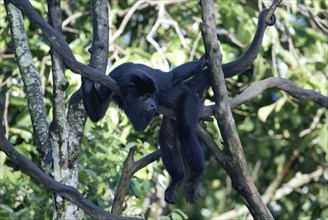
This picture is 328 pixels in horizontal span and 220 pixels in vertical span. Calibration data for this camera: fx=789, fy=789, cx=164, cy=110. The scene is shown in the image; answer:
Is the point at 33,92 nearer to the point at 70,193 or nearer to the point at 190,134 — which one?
the point at 70,193

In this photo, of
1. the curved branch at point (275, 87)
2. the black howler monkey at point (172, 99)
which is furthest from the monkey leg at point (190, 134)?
the curved branch at point (275, 87)

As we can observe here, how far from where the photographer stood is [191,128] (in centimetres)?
546

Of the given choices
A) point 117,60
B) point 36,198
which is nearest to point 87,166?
point 36,198

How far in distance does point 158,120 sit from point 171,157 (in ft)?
5.82

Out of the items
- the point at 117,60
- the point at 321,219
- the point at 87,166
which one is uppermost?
the point at 117,60

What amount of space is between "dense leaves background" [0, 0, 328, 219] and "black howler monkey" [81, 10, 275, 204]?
79cm

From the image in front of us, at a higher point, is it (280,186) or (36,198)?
(36,198)

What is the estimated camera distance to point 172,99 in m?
5.59

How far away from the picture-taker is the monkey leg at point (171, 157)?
5816 millimetres

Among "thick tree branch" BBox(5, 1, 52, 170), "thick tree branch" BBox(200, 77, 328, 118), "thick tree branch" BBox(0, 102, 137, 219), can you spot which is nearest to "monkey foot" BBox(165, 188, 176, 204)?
"thick tree branch" BBox(200, 77, 328, 118)

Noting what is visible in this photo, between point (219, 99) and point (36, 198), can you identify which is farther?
point (36, 198)

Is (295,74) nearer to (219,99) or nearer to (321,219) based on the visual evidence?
(321,219)

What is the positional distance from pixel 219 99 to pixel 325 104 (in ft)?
3.53

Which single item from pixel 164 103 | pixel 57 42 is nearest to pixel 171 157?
pixel 164 103
